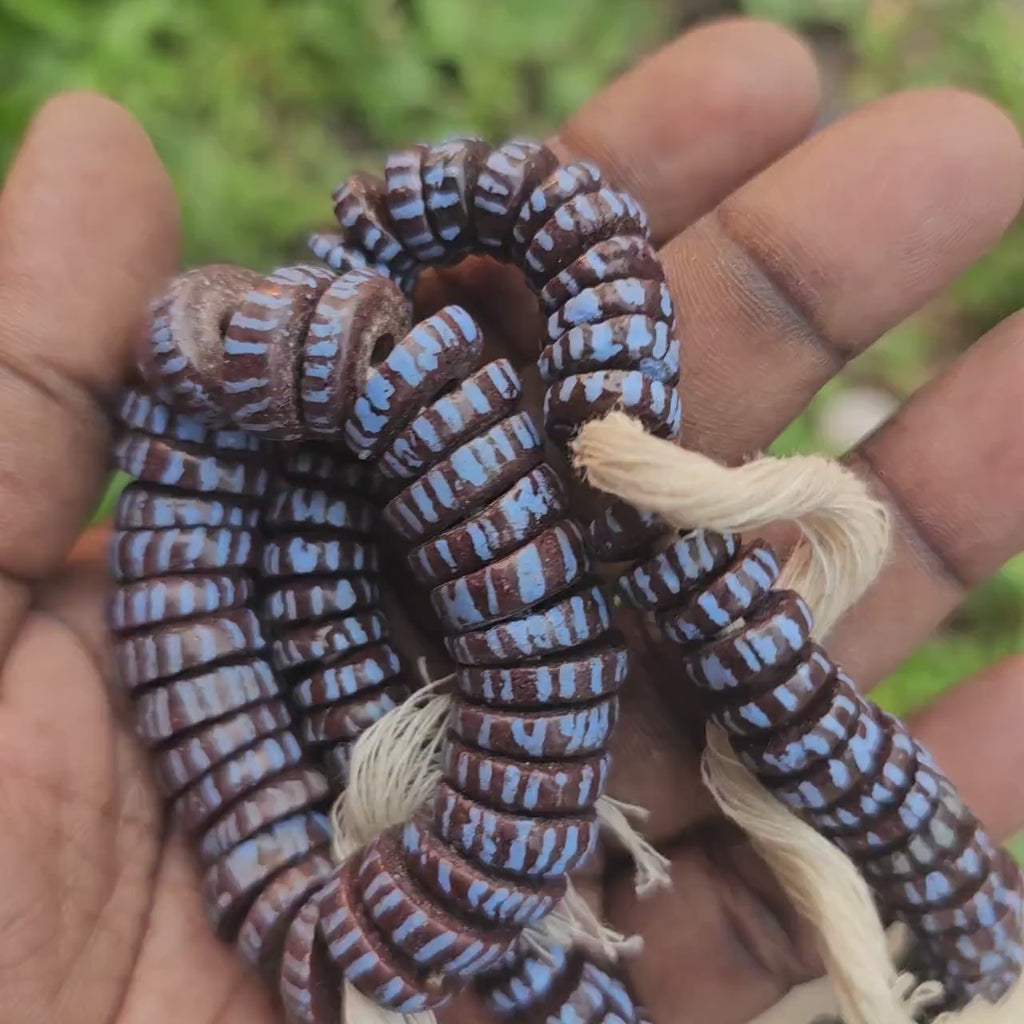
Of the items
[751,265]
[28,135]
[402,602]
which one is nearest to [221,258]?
[28,135]

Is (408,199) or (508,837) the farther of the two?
(408,199)

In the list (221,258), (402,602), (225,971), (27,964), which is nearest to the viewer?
(27,964)

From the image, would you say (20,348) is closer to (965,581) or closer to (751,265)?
(751,265)

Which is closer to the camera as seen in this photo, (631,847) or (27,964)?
(27,964)

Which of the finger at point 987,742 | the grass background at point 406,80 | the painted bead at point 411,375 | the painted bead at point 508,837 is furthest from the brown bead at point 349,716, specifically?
the grass background at point 406,80

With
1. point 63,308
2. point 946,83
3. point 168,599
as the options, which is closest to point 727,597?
point 168,599

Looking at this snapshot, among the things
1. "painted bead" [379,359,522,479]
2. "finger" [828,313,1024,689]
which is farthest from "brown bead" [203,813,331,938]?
"finger" [828,313,1024,689]

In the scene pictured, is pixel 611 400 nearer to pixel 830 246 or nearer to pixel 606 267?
pixel 606 267
